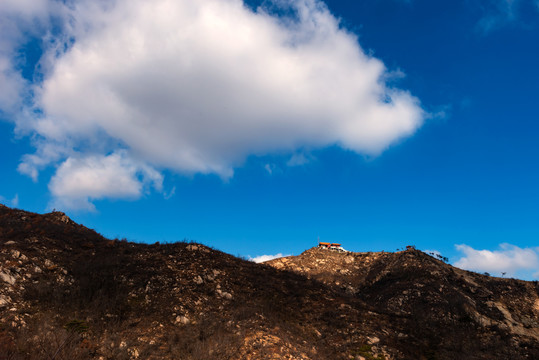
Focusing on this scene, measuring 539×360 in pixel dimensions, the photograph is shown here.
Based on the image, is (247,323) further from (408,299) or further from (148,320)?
(408,299)

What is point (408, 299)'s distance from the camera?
107 ft

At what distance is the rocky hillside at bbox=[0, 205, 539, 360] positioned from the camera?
1759 centimetres

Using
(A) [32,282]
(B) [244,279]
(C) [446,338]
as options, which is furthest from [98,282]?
(C) [446,338]

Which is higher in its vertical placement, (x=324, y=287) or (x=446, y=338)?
(x=324, y=287)

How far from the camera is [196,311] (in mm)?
21734

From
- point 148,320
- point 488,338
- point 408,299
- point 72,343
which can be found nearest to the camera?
point 72,343

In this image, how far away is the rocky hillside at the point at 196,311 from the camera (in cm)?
1759

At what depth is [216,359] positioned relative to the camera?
1689cm

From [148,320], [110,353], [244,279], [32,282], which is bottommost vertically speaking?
[110,353]

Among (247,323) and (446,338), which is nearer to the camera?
(247,323)

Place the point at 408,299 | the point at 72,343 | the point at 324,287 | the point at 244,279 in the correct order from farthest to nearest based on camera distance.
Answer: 1. the point at 408,299
2. the point at 324,287
3. the point at 244,279
4. the point at 72,343

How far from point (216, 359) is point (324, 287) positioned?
15.3 meters

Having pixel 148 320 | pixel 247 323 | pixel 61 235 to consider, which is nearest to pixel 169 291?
pixel 148 320

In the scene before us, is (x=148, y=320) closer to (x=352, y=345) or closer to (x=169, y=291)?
(x=169, y=291)
